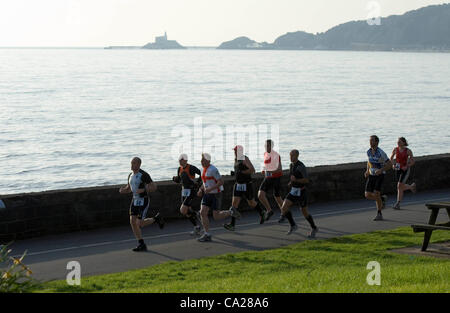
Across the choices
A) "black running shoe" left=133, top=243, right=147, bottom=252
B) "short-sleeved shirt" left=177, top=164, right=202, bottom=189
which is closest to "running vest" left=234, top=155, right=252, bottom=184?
"short-sleeved shirt" left=177, top=164, right=202, bottom=189

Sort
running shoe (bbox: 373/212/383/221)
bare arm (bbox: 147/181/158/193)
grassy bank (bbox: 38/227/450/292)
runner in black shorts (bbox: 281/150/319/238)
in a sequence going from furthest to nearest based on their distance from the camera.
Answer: running shoe (bbox: 373/212/383/221), runner in black shorts (bbox: 281/150/319/238), bare arm (bbox: 147/181/158/193), grassy bank (bbox: 38/227/450/292)

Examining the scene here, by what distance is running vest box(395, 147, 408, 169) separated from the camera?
18.7m

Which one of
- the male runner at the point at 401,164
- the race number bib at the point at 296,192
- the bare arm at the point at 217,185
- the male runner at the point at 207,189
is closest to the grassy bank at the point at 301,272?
the race number bib at the point at 296,192

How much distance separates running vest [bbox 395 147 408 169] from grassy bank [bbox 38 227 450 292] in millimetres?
4008

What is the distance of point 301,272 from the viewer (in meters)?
11.2

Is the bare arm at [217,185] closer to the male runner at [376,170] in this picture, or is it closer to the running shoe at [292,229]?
the running shoe at [292,229]

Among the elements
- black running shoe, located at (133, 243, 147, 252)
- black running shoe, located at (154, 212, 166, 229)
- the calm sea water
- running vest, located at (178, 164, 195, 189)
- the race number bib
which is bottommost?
the calm sea water

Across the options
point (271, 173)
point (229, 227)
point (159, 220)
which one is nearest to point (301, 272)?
point (159, 220)

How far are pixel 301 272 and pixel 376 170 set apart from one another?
21.0ft

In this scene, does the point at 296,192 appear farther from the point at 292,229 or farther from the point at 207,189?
the point at 207,189

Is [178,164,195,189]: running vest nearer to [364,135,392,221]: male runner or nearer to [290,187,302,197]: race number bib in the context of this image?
[290,187,302,197]: race number bib

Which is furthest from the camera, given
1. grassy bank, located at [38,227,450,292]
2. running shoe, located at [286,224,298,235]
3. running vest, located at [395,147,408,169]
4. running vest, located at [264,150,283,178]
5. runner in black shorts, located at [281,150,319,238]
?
running vest, located at [395,147,408,169]
